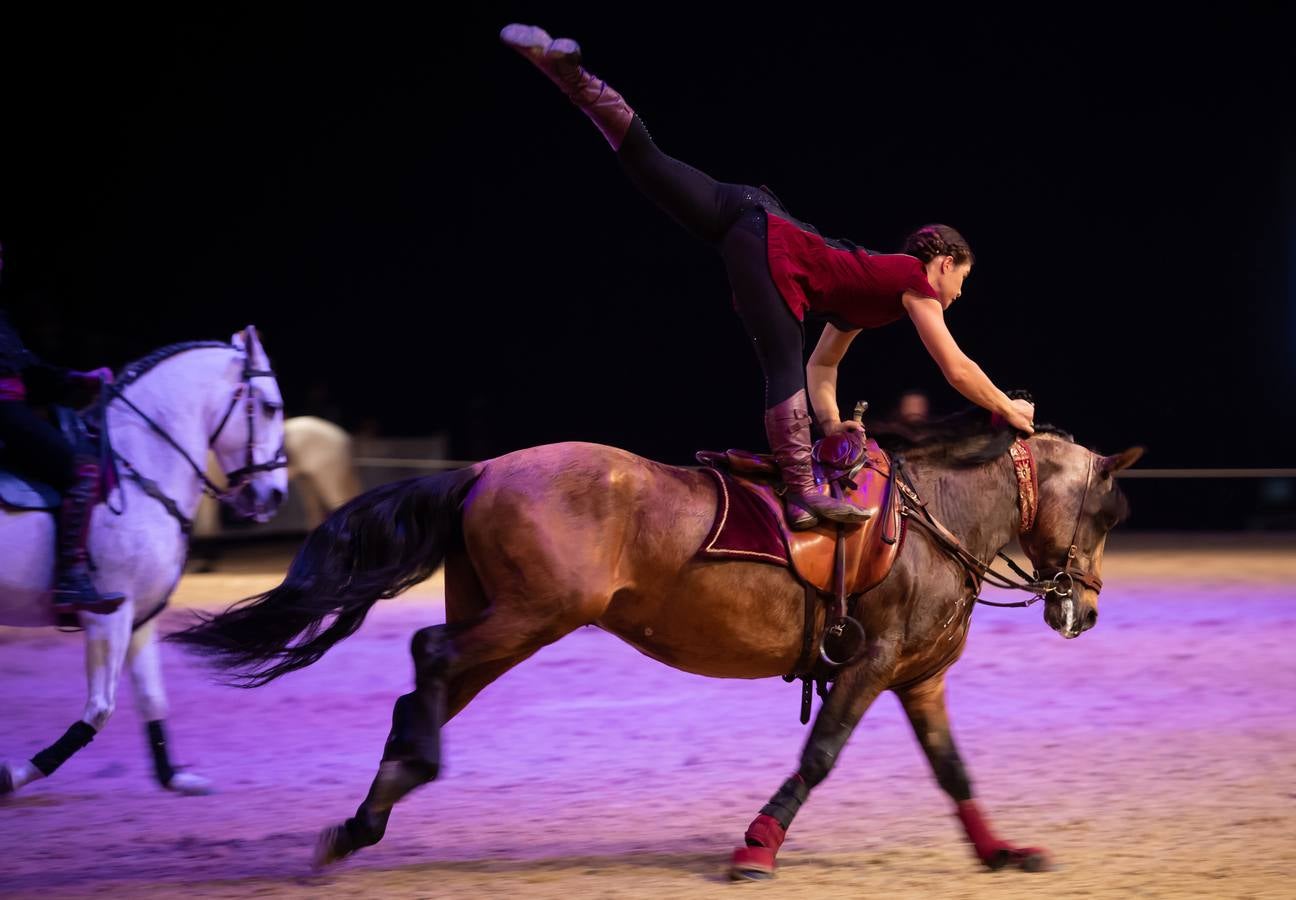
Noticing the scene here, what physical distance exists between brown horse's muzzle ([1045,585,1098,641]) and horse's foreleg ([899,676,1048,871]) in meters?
0.40

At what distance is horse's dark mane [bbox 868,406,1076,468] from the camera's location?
4.09 meters

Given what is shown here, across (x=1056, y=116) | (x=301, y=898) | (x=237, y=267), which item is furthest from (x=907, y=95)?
(x=301, y=898)

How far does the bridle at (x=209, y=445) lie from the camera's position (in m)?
5.11

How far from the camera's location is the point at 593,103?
146 inches

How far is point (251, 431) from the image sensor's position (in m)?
5.58

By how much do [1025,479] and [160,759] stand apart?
3.19 m

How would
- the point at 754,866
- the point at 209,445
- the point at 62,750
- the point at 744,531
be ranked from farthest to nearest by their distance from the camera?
1. the point at 209,445
2. the point at 62,750
3. the point at 744,531
4. the point at 754,866

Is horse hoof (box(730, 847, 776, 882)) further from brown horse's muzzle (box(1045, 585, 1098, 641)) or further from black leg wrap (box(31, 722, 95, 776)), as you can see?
black leg wrap (box(31, 722, 95, 776))

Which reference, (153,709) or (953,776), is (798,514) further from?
(153,709)

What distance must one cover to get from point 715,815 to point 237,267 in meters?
16.0

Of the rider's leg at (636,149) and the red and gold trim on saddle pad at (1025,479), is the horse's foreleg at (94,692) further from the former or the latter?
the red and gold trim on saddle pad at (1025,479)

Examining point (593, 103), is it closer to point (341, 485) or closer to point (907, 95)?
point (341, 485)

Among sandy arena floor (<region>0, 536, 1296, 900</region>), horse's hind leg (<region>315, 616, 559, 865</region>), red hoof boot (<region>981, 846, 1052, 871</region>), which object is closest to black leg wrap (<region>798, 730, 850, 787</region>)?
sandy arena floor (<region>0, 536, 1296, 900</region>)

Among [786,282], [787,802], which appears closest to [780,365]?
[786,282]
